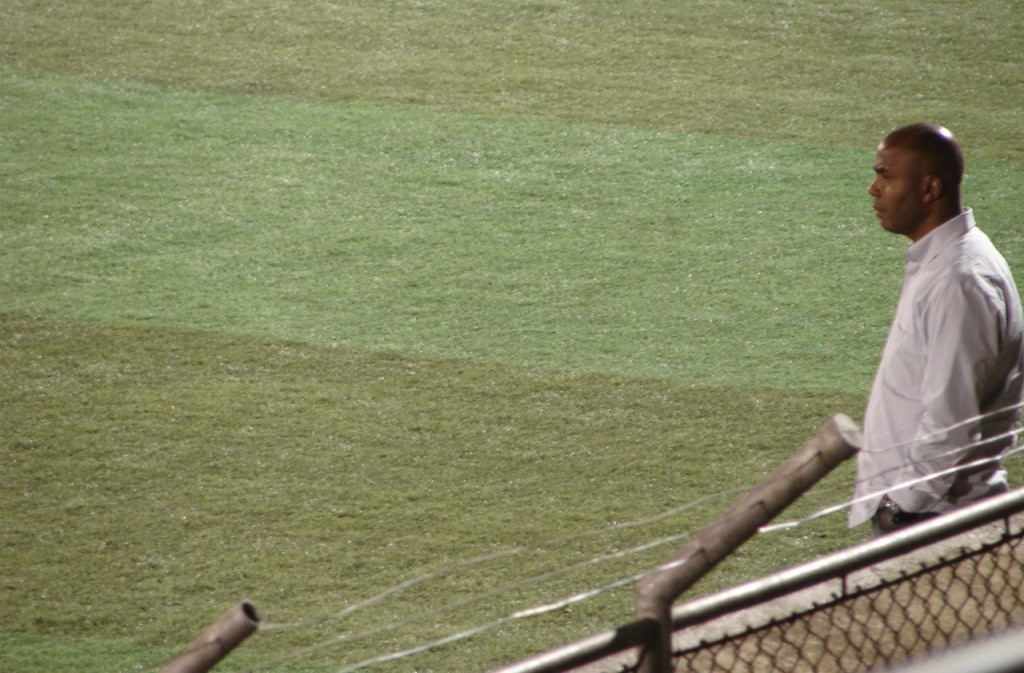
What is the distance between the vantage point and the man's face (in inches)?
107

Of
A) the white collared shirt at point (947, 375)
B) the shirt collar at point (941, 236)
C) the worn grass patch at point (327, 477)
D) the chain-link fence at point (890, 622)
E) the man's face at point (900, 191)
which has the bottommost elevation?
the worn grass patch at point (327, 477)

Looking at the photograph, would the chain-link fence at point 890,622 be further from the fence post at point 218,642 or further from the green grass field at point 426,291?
the fence post at point 218,642

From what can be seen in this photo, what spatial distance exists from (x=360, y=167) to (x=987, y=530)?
399 centimetres

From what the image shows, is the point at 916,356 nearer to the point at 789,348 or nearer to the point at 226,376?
the point at 789,348

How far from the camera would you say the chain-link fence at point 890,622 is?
97.0 inches

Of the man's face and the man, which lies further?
the man's face

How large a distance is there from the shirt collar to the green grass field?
63 cm

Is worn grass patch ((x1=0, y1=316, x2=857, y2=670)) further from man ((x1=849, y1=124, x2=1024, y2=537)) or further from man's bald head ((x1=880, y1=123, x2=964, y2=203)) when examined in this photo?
man's bald head ((x1=880, y1=123, x2=964, y2=203))

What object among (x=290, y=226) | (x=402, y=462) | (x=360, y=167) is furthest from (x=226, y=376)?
(x=360, y=167)

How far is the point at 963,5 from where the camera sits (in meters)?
8.05

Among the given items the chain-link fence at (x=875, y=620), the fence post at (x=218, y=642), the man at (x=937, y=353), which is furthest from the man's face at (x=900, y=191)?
the fence post at (x=218, y=642)

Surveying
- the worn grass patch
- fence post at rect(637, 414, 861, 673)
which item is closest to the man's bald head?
fence post at rect(637, 414, 861, 673)

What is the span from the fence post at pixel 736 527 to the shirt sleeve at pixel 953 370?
1.03 meters

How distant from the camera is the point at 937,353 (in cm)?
258
